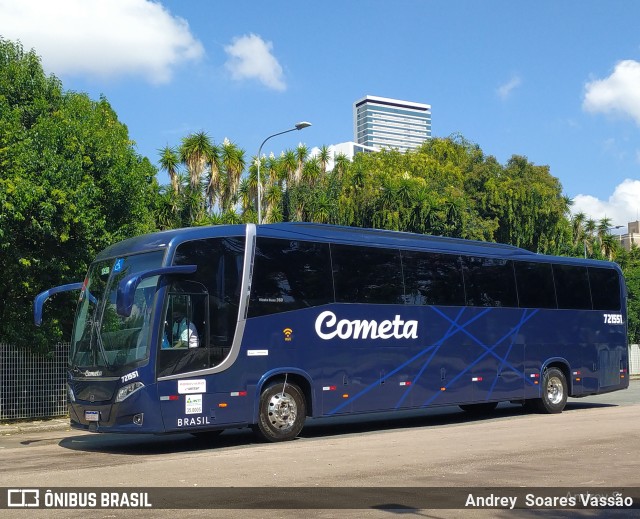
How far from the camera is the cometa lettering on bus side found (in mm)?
15961

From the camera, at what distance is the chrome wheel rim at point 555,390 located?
2109cm

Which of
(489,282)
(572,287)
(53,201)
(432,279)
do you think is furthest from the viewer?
(572,287)

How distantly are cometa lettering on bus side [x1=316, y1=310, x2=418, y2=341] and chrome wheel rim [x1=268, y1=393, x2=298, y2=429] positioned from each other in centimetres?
132

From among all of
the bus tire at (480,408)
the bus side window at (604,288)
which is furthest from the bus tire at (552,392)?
the bus side window at (604,288)

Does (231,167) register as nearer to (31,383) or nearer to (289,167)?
(289,167)

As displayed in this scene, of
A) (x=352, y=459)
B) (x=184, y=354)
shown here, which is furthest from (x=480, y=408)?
(x=352, y=459)

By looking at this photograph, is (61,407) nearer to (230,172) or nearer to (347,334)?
(347,334)

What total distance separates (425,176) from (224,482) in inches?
2169

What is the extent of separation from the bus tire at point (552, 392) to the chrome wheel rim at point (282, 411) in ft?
25.8

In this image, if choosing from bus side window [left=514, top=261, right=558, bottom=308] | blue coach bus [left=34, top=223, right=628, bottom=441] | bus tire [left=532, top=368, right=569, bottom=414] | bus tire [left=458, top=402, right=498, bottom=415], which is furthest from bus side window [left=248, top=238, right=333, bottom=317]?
bus tire [left=458, top=402, right=498, bottom=415]

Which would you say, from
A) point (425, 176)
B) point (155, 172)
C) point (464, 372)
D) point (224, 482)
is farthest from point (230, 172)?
point (224, 482)

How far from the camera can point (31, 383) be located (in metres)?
21.9

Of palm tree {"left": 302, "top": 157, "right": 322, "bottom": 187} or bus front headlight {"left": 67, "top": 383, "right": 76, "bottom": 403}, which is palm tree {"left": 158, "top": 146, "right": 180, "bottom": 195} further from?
bus front headlight {"left": 67, "top": 383, "right": 76, "bottom": 403}

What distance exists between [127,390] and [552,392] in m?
11.5
